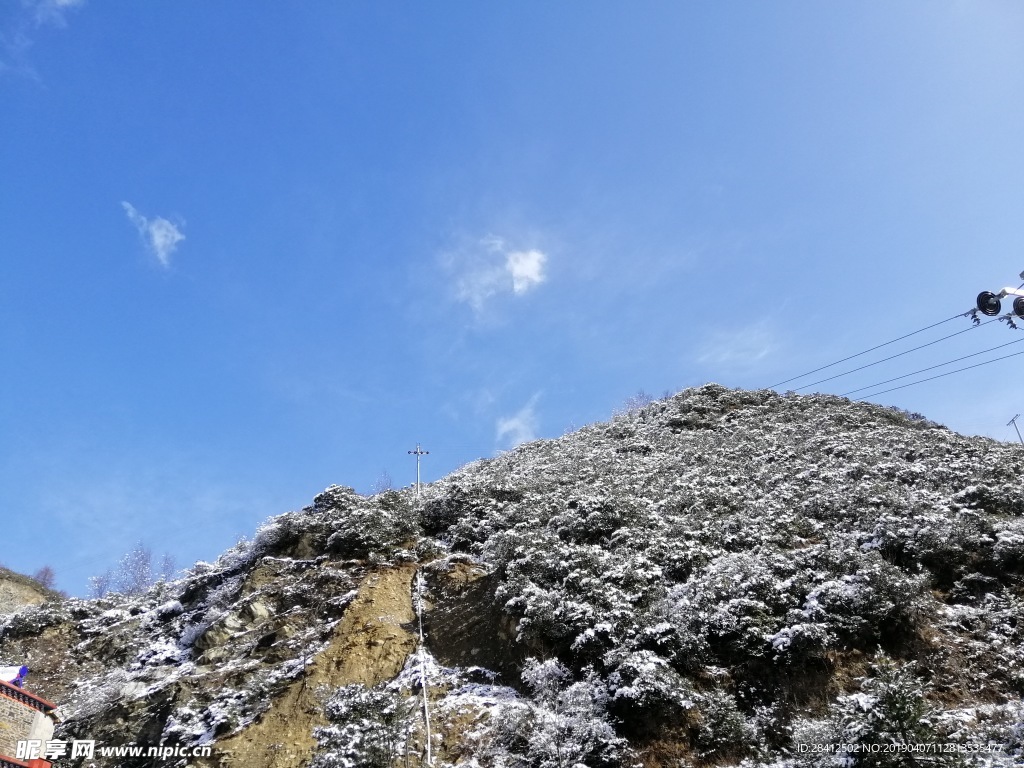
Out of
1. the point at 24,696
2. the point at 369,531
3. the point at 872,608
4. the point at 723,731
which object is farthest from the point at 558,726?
the point at 24,696

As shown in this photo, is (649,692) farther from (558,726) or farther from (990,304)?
(990,304)

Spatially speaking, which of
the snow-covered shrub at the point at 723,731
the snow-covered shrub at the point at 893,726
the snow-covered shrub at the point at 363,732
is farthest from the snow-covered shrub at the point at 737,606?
the snow-covered shrub at the point at 363,732

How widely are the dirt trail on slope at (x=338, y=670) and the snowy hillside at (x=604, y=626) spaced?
0.07 meters

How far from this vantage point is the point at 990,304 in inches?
453

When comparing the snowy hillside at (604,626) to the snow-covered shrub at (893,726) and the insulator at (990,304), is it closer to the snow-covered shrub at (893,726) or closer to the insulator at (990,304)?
the snow-covered shrub at (893,726)

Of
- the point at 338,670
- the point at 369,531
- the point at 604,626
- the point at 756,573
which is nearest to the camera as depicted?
the point at 604,626

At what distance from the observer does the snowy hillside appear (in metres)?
11.8

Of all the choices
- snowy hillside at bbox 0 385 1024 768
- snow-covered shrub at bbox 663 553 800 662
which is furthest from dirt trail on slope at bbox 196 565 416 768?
snow-covered shrub at bbox 663 553 800 662

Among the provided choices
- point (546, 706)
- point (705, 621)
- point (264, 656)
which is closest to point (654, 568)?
point (705, 621)

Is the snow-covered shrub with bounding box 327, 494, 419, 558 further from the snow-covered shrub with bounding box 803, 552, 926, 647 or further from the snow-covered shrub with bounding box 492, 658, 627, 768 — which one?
the snow-covered shrub with bounding box 803, 552, 926, 647

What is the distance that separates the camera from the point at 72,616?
83.8 ft

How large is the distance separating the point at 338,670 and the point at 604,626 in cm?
804

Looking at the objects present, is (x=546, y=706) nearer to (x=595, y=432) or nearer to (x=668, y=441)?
(x=668, y=441)

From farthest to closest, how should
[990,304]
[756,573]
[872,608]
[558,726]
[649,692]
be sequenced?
1. [756,573]
2. [872,608]
3. [649,692]
4. [558,726]
5. [990,304]
